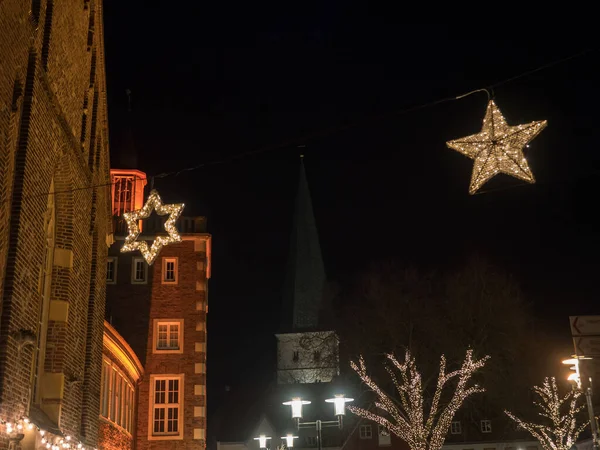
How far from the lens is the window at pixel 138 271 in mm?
32344

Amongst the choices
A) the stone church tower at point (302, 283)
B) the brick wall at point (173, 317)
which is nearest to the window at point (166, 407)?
the brick wall at point (173, 317)

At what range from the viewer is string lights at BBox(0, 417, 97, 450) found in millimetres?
9789

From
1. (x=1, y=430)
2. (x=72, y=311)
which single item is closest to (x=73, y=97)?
(x=72, y=311)

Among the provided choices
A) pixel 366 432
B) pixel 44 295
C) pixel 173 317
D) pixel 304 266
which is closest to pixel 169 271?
pixel 173 317

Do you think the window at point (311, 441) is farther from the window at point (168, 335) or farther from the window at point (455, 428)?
the window at point (168, 335)

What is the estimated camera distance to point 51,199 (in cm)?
1367

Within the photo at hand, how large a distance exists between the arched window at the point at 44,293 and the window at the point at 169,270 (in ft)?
60.6

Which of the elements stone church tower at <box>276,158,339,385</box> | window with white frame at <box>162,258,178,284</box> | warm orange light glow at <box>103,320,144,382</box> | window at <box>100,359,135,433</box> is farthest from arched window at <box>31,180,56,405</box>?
stone church tower at <box>276,158,339,385</box>

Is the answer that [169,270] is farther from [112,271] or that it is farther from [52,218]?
[52,218]

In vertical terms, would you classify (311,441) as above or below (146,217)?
below

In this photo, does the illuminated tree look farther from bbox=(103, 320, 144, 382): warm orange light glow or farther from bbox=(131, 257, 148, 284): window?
bbox=(131, 257, 148, 284): window

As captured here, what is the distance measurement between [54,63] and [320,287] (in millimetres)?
82113

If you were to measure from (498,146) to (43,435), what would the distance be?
8.23 meters

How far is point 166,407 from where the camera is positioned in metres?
30.2
